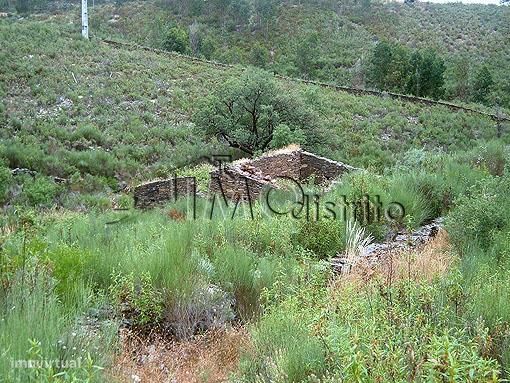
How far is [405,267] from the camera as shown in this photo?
17.4ft

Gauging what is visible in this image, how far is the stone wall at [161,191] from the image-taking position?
14.9 m

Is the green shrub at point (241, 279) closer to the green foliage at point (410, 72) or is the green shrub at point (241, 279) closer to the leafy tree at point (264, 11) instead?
the green foliage at point (410, 72)

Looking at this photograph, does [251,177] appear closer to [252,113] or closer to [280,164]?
[280,164]

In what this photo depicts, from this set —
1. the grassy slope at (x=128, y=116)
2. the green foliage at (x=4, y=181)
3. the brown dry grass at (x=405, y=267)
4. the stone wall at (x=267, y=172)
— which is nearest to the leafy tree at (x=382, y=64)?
the grassy slope at (x=128, y=116)

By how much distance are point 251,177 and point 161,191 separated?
2886 millimetres

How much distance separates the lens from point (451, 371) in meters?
2.28


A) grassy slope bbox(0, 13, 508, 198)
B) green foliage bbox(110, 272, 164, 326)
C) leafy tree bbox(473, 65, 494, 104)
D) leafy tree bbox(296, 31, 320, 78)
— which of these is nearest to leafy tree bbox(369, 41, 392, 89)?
leafy tree bbox(296, 31, 320, 78)

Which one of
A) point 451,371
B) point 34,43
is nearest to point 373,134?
point 34,43

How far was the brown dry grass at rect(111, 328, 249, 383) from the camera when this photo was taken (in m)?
3.57

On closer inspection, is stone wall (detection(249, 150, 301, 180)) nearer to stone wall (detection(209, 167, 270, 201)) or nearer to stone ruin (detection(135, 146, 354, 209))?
stone ruin (detection(135, 146, 354, 209))

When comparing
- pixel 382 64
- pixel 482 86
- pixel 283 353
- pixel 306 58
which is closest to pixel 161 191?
pixel 283 353

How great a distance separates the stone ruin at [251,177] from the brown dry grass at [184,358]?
8.01 metres

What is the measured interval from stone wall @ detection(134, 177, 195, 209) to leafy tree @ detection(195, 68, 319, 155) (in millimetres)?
5127

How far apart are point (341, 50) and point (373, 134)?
90.0ft
